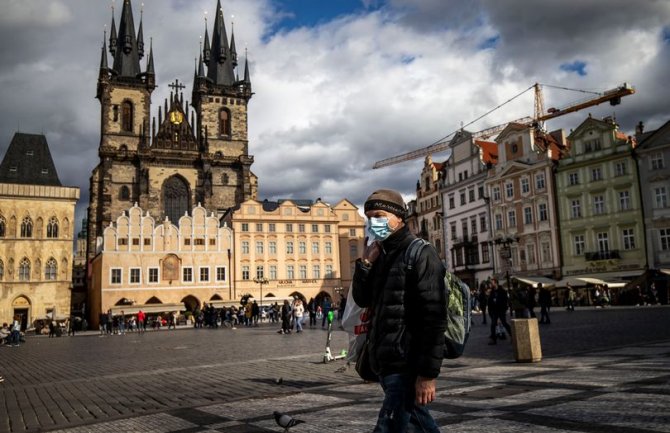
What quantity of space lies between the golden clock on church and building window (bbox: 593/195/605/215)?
2005 inches

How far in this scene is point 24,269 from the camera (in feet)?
176

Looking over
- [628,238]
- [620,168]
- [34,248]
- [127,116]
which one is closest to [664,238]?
[628,238]

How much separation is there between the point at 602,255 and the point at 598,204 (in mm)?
3736

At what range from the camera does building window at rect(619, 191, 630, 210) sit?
133ft

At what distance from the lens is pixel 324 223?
6391 centimetres

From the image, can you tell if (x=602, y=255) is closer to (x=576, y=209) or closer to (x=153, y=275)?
(x=576, y=209)

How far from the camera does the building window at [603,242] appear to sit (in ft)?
136

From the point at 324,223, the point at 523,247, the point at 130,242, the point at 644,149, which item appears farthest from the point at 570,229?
the point at 130,242

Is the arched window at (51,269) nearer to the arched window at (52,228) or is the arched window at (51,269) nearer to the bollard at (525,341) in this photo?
the arched window at (52,228)

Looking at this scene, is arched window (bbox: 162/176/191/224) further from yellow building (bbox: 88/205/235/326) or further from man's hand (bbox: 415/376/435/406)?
man's hand (bbox: 415/376/435/406)

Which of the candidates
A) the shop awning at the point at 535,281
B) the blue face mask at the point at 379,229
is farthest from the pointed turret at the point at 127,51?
the blue face mask at the point at 379,229

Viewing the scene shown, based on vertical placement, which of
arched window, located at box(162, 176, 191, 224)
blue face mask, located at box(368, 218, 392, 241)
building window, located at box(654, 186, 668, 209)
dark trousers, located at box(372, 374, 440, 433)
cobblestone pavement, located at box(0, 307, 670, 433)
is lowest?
cobblestone pavement, located at box(0, 307, 670, 433)

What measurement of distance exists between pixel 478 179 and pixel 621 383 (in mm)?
45757

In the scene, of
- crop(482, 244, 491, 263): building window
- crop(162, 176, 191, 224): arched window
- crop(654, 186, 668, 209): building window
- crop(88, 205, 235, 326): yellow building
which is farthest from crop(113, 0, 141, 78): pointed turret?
crop(654, 186, 668, 209): building window
